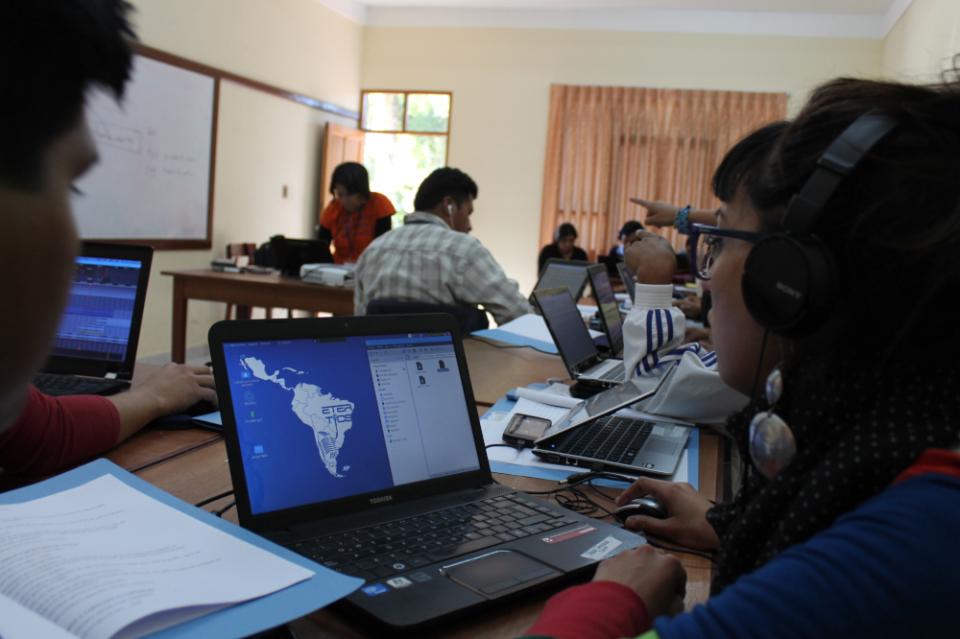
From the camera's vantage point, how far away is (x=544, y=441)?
4.36 ft

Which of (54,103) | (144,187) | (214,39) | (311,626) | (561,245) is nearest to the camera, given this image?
(54,103)

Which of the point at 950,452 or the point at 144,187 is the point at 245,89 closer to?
the point at 144,187

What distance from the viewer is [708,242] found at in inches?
39.1

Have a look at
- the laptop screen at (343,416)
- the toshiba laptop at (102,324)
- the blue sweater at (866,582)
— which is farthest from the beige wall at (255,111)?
the blue sweater at (866,582)

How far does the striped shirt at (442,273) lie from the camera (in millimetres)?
3043

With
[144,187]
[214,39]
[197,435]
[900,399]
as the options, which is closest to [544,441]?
[197,435]

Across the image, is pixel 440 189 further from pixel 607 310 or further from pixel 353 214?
pixel 353 214

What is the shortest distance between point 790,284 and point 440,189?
2957 mm

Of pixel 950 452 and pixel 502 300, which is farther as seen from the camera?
pixel 502 300

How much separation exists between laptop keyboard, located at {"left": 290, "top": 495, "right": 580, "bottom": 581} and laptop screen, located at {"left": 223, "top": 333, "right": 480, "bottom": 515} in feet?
0.23

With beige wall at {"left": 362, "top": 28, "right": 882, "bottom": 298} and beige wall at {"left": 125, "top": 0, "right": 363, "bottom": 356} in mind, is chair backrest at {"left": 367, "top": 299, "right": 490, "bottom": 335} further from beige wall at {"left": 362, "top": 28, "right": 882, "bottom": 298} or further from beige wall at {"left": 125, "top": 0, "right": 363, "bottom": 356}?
beige wall at {"left": 362, "top": 28, "right": 882, "bottom": 298}

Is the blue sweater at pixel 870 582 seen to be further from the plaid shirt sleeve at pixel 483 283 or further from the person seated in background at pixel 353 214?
the person seated in background at pixel 353 214

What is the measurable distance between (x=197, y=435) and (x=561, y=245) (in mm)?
5694

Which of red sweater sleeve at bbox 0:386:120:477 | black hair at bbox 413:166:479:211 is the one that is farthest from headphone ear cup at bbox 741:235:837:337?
black hair at bbox 413:166:479:211
